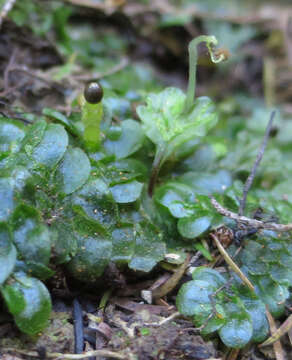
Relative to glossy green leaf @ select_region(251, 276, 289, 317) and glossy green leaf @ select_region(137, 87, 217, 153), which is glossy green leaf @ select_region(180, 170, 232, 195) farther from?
glossy green leaf @ select_region(251, 276, 289, 317)

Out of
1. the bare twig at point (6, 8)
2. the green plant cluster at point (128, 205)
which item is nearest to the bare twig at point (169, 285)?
the green plant cluster at point (128, 205)

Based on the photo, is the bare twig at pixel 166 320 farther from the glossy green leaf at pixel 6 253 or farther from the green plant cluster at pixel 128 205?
the glossy green leaf at pixel 6 253

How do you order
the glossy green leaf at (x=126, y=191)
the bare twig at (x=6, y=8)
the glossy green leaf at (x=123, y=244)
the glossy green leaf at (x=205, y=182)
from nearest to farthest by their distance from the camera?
the glossy green leaf at (x=123, y=244) < the glossy green leaf at (x=126, y=191) < the glossy green leaf at (x=205, y=182) < the bare twig at (x=6, y=8)

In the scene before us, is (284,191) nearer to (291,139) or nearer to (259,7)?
(291,139)

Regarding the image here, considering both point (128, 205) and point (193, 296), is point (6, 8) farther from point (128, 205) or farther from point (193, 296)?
point (193, 296)

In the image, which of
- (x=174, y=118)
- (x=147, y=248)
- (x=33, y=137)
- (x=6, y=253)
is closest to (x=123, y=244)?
(x=147, y=248)

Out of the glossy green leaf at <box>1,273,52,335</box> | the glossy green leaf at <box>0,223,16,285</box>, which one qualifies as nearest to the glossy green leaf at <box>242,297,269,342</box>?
the glossy green leaf at <box>1,273,52,335</box>
